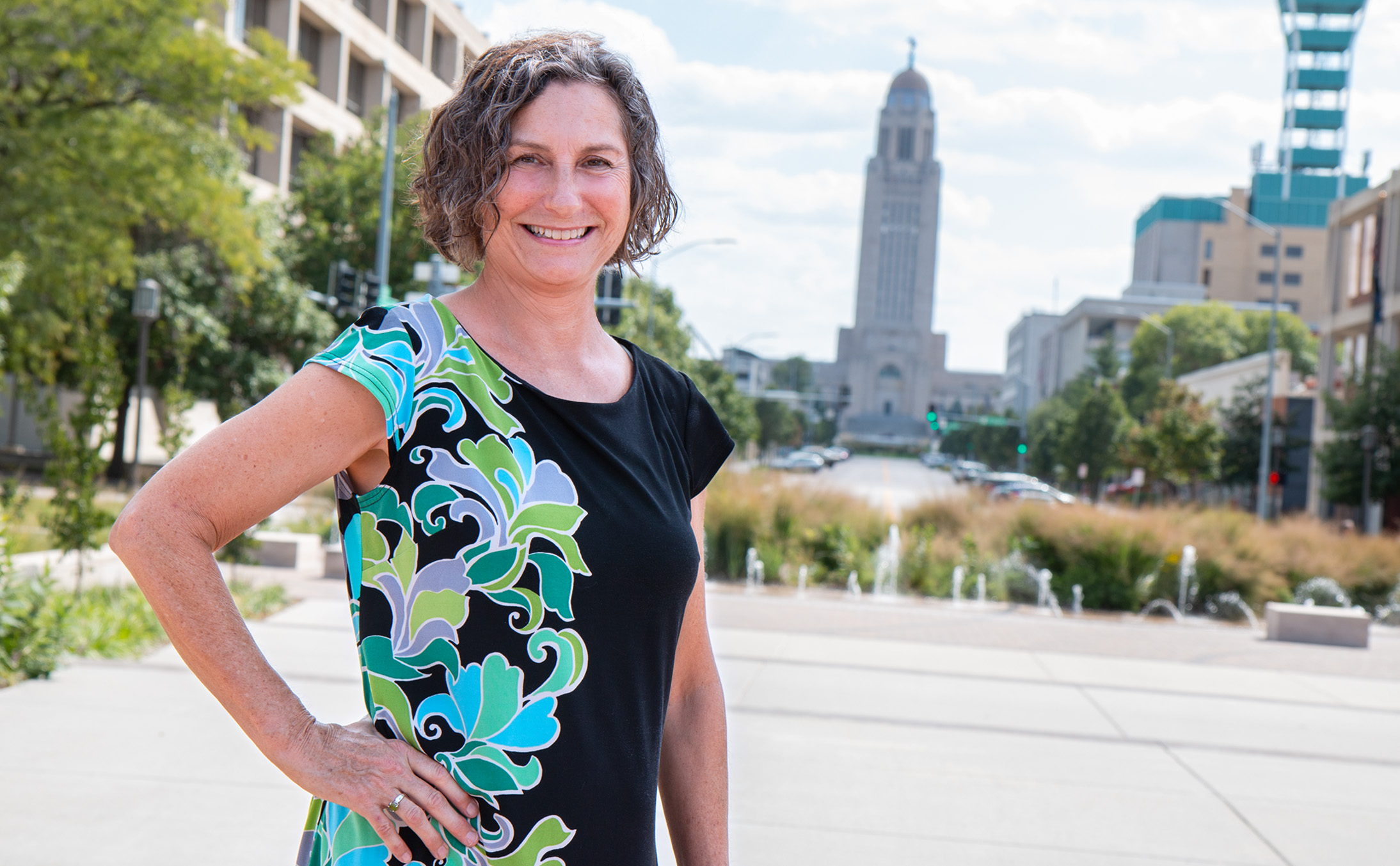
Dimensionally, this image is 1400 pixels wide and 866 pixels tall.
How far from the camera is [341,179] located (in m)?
29.8

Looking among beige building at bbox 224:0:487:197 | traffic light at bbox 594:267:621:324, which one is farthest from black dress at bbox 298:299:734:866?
beige building at bbox 224:0:487:197

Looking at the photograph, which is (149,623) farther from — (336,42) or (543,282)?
(336,42)

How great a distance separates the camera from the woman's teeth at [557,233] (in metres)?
1.75

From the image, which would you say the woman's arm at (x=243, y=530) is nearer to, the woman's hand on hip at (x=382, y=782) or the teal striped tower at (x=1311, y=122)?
the woman's hand on hip at (x=382, y=782)

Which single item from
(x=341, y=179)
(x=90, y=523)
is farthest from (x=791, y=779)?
(x=341, y=179)

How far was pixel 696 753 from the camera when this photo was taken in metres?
1.94

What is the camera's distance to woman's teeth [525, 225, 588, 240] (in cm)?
175

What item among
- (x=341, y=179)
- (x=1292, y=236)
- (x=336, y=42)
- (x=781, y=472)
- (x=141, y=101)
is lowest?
(x=781, y=472)

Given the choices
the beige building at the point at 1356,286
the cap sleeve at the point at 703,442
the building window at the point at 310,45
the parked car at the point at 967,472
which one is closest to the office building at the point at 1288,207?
the parked car at the point at 967,472

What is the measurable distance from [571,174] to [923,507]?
18818mm

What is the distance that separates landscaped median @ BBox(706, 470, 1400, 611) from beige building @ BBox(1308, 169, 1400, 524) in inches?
753

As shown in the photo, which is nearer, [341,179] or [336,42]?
[341,179]

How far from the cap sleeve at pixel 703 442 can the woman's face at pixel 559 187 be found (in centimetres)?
32

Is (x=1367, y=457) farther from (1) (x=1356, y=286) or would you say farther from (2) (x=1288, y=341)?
(2) (x=1288, y=341)
